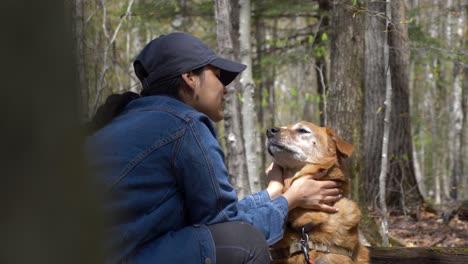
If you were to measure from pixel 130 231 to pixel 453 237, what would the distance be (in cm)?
560

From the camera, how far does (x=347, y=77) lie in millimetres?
7172

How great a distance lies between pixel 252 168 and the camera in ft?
22.7

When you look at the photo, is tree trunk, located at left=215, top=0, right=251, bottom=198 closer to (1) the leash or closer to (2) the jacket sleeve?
(1) the leash

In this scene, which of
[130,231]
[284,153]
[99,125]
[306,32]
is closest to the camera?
[130,231]

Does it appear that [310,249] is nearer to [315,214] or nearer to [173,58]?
[315,214]

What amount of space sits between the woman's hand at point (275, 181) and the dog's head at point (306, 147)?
0.06m

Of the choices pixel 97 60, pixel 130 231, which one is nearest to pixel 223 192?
pixel 130 231

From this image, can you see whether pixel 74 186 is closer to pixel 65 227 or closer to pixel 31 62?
pixel 65 227

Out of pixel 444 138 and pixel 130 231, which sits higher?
pixel 130 231

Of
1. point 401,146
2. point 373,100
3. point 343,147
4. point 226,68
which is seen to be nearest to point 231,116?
point 343,147

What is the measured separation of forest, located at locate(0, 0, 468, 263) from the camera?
3.34 ft

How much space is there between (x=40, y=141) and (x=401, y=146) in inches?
358

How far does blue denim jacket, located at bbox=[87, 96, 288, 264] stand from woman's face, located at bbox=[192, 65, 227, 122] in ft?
0.77

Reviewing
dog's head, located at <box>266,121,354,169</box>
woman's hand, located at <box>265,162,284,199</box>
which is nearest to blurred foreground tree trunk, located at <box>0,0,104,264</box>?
woman's hand, located at <box>265,162,284,199</box>
